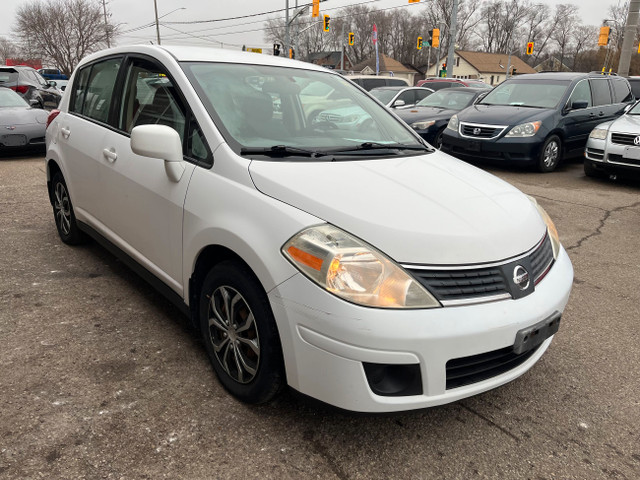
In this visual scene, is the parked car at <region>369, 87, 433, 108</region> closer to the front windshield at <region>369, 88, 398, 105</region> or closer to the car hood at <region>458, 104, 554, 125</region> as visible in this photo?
the front windshield at <region>369, 88, 398, 105</region>

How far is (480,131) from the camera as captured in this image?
A: 8.73m

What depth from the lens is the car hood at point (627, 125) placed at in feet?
24.7

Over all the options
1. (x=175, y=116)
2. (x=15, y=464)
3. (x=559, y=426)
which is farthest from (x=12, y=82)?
(x=559, y=426)

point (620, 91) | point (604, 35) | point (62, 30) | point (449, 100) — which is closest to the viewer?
point (620, 91)

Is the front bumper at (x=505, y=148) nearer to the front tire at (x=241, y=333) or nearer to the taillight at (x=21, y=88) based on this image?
the front tire at (x=241, y=333)

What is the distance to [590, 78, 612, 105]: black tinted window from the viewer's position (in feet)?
32.4

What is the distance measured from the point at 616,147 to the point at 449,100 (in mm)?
4152

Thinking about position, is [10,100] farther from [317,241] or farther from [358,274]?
[358,274]

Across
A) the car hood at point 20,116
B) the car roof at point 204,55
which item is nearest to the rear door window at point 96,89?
the car roof at point 204,55

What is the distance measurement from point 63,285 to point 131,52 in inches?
66.5

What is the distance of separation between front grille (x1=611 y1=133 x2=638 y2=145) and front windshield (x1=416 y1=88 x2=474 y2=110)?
3.62 m

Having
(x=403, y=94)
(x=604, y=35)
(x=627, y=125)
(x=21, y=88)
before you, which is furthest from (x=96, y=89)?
(x=604, y=35)

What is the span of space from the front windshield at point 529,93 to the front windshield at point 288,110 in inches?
268

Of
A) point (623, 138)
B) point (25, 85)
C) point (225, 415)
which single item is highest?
point (25, 85)
